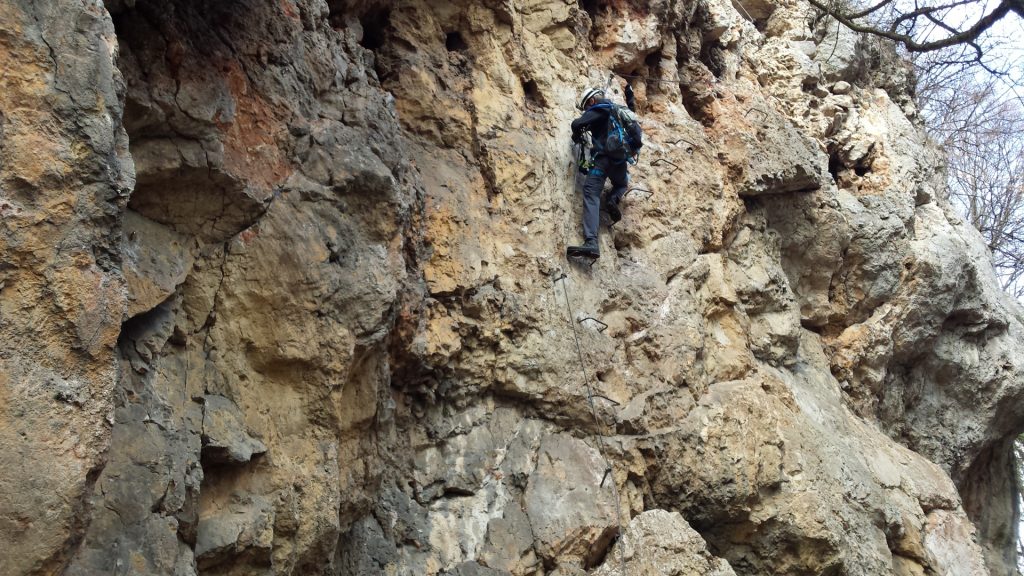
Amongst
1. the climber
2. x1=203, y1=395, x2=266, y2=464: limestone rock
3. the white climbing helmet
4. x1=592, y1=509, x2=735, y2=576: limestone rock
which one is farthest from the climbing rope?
x1=203, y1=395, x2=266, y2=464: limestone rock

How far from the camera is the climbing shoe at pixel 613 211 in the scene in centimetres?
734

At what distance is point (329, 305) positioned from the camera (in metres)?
4.64

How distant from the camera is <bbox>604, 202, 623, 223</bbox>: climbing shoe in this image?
7336 mm

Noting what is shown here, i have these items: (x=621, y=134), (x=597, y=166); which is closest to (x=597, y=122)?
(x=621, y=134)

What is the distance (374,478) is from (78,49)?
2888mm

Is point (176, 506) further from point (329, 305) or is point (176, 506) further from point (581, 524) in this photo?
point (581, 524)

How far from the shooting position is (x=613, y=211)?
24.1 ft

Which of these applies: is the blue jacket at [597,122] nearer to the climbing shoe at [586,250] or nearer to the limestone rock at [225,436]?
the climbing shoe at [586,250]

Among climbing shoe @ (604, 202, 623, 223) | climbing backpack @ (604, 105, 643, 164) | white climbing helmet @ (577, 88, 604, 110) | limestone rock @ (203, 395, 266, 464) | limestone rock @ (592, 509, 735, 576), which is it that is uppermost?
white climbing helmet @ (577, 88, 604, 110)

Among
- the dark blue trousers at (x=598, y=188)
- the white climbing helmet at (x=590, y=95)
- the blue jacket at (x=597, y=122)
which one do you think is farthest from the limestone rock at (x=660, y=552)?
the white climbing helmet at (x=590, y=95)

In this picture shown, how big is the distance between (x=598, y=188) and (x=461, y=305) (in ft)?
5.82

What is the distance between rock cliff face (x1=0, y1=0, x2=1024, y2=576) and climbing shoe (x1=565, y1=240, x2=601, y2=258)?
126 mm

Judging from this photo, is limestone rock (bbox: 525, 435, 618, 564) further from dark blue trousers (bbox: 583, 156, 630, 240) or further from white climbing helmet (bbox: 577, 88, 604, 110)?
white climbing helmet (bbox: 577, 88, 604, 110)

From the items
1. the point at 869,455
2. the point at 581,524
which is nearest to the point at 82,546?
the point at 581,524
